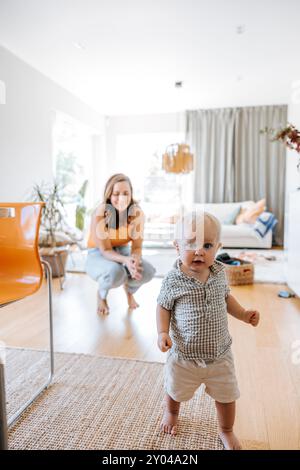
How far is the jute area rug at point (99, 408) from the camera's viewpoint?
1.11 meters

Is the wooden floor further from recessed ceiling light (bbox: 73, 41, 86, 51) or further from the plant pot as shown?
recessed ceiling light (bbox: 73, 41, 86, 51)

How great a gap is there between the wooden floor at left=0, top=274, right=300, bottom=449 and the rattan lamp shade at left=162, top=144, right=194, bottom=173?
1.95 m

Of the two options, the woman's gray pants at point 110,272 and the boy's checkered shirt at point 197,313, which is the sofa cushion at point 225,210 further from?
the boy's checkered shirt at point 197,313

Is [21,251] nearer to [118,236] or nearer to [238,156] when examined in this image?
[118,236]

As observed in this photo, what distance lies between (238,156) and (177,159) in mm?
2129

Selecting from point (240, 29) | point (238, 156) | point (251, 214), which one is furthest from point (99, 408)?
point (238, 156)

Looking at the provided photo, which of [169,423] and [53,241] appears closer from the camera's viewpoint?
[169,423]

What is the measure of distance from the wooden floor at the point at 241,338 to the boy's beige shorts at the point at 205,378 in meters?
0.23

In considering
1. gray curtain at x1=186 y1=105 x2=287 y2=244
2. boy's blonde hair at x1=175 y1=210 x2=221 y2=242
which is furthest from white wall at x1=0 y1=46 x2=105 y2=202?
boy's blonde hair at x1=175 y1=210 x2=221 y2=242

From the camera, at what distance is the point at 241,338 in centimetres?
192

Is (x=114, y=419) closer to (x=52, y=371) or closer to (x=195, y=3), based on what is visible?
(x=52, y=371)

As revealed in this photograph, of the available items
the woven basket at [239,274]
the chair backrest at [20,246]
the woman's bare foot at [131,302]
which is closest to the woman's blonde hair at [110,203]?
the woman's bare foot at [131,302]

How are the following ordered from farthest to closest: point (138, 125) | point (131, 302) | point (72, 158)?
1. point (138, 125)
2. point (72, 158)
3. point (131, 302)

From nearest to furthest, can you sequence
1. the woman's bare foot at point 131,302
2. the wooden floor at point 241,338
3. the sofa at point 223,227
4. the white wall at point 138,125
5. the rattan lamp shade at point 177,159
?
1. the wooden floor at point 241,338
2. the woman's bare foot at point 131,302
3. the rattan lamp shade at point 177,159
4. the sofa at point 223,227
5. the white wall at point 138,125
